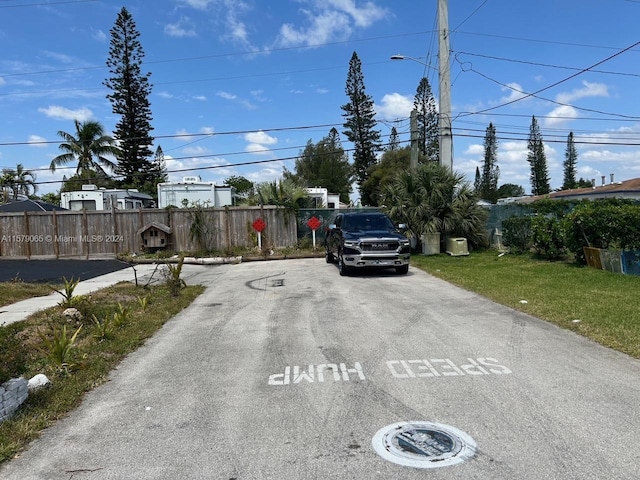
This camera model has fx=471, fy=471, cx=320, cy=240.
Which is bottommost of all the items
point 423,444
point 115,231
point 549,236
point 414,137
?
point 423,444

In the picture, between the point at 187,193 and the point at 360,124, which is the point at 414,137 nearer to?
the point at 187,193

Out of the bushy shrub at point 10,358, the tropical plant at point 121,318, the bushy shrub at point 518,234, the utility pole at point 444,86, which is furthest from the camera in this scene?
the utility pole at point 444,86

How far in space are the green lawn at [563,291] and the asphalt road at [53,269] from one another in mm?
10584

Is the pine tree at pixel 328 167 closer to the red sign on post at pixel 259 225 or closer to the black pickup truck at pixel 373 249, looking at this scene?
the red sign on post at pixel 259 225

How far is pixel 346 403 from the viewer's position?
13.8ft

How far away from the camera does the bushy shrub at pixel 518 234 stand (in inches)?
642

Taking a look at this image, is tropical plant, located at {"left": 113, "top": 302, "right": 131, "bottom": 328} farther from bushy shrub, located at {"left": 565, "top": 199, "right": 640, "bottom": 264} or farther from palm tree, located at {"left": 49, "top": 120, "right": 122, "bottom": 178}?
palm tree, located at {"left": 49, "top": 120, "right": 122, "bottom": 178}

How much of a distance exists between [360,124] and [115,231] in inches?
1441

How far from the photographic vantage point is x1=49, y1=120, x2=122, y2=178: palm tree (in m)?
38.5

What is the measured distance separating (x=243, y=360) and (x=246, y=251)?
49.0ft

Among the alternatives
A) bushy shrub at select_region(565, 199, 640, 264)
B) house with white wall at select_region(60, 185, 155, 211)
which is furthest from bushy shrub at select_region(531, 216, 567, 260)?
house with white wall at select_region(60, 185, 155, 211)

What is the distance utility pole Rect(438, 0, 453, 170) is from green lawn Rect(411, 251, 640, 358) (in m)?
6.75

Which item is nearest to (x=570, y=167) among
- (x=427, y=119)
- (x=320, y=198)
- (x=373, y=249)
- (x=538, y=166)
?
(x=538, y=166)

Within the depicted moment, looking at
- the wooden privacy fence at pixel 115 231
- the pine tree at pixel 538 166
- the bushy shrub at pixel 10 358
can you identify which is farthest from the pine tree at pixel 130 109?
the pine tree at pixel 538 166
